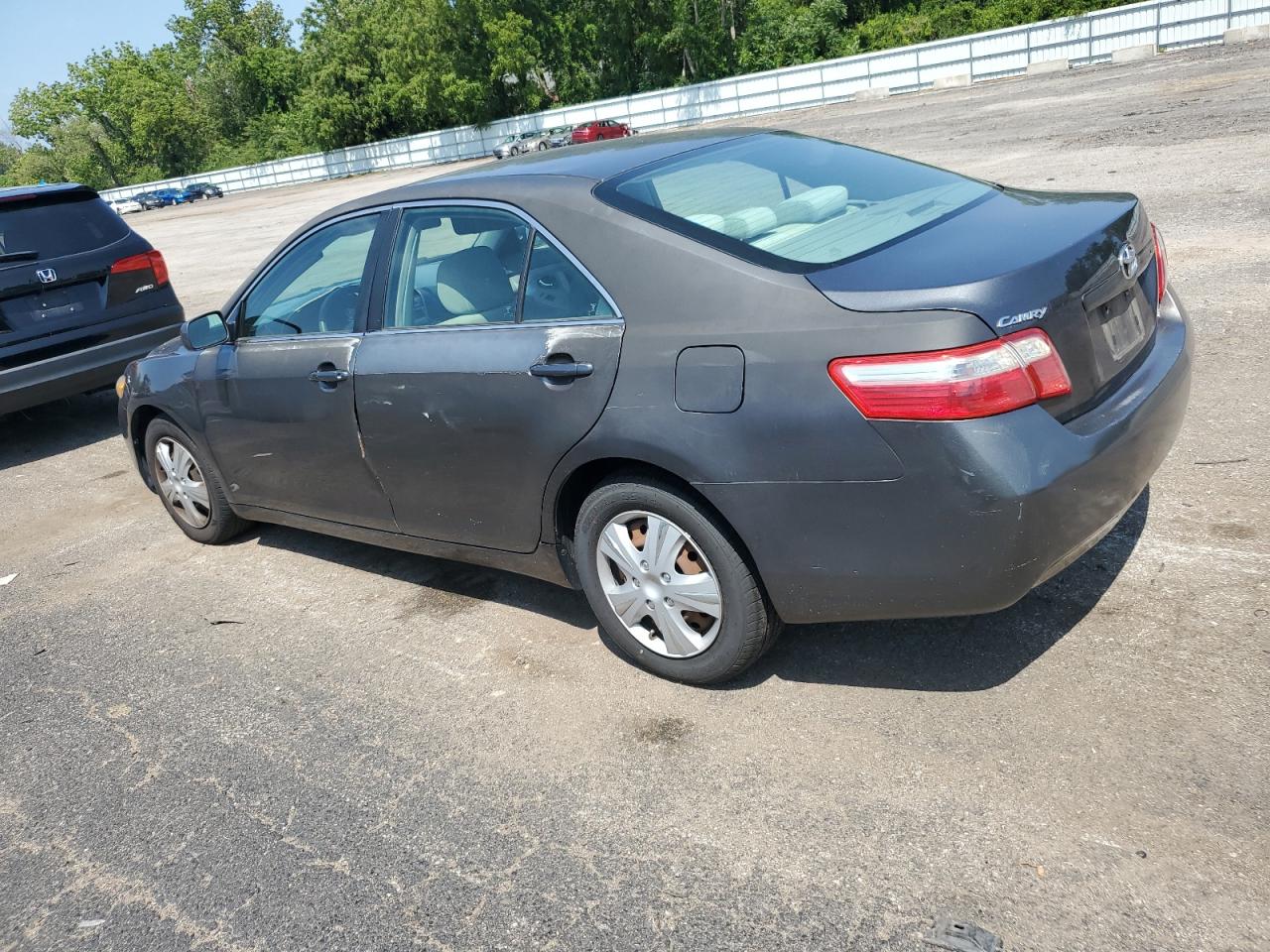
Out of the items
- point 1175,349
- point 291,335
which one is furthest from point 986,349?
point 291,335

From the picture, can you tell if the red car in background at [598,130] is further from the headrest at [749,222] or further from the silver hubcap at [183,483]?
the headrest at [749,222]

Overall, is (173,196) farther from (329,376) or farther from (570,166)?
(570,166)

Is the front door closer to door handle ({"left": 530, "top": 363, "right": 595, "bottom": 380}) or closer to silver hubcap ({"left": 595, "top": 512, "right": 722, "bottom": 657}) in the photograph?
door handle ({"left": 530, "top": 363, "right": 595, "bottom": 380})

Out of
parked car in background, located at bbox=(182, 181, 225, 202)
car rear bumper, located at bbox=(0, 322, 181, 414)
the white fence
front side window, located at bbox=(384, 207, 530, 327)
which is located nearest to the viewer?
front side window, located at bbox=(384, 207, 530, 327)

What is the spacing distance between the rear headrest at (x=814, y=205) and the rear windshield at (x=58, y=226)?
617 centimetres

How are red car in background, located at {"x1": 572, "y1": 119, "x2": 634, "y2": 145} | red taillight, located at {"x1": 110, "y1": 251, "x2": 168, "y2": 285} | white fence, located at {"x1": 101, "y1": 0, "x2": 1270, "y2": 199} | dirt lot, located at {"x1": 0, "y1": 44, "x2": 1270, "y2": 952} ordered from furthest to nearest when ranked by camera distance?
1. red car in background, located at {"x1": 572, "y1": 119, "x2": 634, "y2": 145}
2. white fence, located at {"x1": 101, "y1": 0, "x2": 1270, "y2": 199}
3. red taillight, located at {"x1": 110, "y1": 251, "x2": 168, "y2": 285}
4. dirt lot, located at {"x1": 0, "y1": 44, "x2": 1270, "y2": 952}

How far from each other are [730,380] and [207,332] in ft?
9.42

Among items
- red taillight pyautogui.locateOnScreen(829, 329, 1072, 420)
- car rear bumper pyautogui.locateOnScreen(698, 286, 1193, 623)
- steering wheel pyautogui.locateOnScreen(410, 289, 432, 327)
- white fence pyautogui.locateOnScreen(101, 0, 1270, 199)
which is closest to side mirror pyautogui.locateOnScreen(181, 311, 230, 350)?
steering wheel pyautogui.locateOnScreen(410, 289, 432, 327)

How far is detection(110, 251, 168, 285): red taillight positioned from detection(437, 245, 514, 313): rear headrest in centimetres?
495

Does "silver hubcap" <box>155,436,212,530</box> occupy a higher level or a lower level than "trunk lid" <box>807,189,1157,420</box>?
lower

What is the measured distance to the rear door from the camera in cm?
353

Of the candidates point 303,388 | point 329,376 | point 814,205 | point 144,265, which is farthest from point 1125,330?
point 144,265

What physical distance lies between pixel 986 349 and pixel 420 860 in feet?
6.69

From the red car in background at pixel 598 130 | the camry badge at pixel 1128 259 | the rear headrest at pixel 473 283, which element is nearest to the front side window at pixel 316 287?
the rear headrest at pixel 473 283
